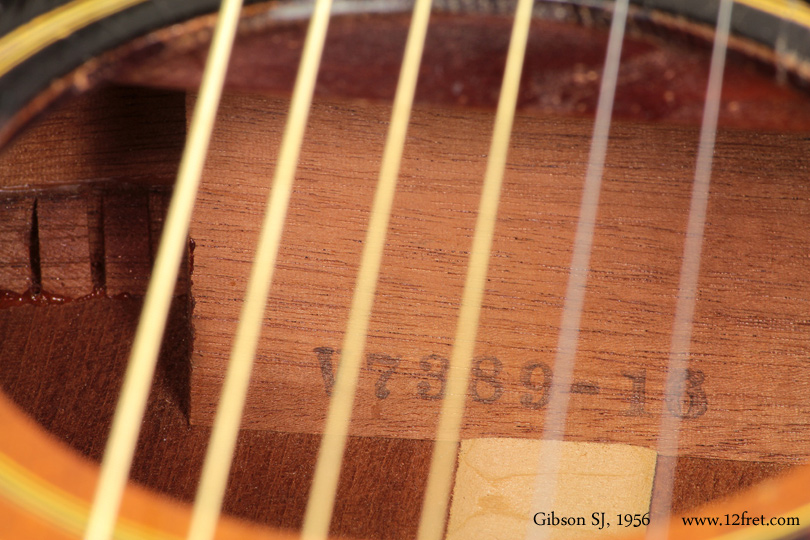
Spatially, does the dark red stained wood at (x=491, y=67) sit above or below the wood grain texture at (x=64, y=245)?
above

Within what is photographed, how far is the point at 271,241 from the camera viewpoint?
59cm

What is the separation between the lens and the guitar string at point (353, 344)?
563mm

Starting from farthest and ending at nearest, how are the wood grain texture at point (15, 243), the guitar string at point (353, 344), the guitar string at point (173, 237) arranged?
1. the wood grain texture at point (15, 243)
2. the guitar string at point (353, 344)
3. the guitar string at point (173, 237)

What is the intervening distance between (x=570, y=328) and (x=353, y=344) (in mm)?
175

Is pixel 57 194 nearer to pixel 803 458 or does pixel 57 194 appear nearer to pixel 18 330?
pixel 18 330

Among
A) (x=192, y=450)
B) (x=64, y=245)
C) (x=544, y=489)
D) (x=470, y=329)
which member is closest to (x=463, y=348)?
(x=470, y=329)

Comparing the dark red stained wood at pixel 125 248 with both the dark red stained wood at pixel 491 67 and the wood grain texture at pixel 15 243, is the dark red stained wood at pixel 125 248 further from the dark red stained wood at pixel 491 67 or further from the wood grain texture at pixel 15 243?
the dark red stained wood at pixel 491 67

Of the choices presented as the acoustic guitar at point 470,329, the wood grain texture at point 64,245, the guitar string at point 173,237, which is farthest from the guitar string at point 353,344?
the wood grain texture at point 64,245

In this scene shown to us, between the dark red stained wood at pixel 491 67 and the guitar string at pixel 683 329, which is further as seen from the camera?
the guitar string at pixel 683 329

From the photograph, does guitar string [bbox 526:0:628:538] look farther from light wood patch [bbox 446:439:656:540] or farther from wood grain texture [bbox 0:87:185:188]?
wood grain texture [bbox 0:87:185:188]

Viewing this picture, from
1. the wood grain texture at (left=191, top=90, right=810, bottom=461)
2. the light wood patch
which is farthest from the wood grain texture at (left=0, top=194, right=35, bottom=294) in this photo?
the light wood patch

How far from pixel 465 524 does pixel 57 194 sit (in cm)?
47

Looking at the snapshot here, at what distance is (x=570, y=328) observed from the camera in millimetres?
593

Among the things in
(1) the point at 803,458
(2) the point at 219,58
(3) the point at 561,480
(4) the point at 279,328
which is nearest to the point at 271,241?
(4) the point at 279,328
